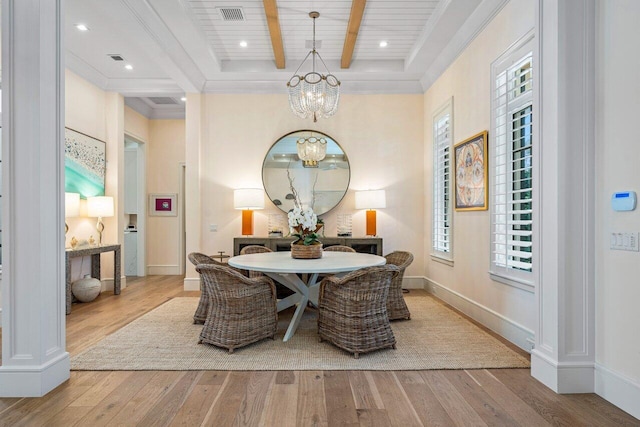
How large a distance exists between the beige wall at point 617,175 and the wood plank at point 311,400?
5.67 feet

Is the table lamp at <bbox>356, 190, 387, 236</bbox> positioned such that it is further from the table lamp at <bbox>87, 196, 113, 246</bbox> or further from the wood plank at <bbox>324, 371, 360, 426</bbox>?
the table lamp at <bbox>87, 196, 113, 246</bbox>

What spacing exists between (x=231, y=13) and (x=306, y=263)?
2749mm

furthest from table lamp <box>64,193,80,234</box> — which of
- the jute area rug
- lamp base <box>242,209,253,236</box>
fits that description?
lamp base <box>242,209,253,236</box>

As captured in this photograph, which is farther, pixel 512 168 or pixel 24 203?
pixel 512 168

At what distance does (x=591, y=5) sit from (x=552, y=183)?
1126mm

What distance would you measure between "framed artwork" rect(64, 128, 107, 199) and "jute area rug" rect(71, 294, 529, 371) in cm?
237

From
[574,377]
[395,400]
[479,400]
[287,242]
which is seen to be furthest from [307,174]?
[574,377]

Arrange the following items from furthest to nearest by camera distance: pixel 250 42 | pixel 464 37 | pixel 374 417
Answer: pixel 250 42
pixel 464 37
pixel 374 417

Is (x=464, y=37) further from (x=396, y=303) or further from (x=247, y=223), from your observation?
(x=247, y=223)

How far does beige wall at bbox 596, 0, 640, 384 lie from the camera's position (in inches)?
82.7

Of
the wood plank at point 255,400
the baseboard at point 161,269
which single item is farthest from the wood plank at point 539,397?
the baseboard at point 161,269

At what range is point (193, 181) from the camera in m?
5.65

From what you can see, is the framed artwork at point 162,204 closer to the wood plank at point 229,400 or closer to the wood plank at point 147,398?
the wood plank at point 147,398

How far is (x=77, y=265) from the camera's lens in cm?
518
